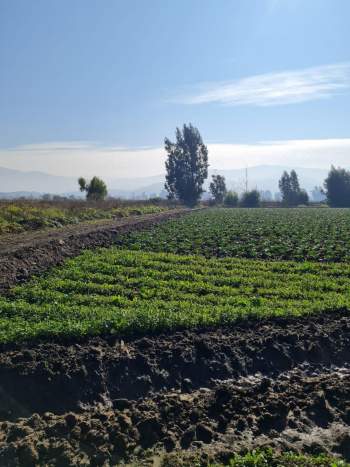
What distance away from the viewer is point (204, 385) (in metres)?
7.52

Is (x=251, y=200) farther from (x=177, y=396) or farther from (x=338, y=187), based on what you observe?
(x=177, y=396)

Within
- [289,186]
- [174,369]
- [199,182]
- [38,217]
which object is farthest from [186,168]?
[174,369]

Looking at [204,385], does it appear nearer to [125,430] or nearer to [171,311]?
[125,430]

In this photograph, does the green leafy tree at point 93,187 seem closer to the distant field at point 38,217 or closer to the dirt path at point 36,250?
the distant field at point 38,217

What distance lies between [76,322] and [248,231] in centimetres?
1844

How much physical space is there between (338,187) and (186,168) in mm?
29771

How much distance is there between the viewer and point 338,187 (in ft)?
291

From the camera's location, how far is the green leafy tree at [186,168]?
3233 inches

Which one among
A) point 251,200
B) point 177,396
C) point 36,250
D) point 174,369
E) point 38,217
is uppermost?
point 251,200

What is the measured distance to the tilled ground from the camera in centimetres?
573

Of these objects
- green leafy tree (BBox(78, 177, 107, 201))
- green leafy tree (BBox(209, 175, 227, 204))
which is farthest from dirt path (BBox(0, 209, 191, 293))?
green leafy tree (BBox(209, 175, 227, 204))

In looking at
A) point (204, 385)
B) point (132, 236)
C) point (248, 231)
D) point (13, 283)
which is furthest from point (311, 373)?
point (248, 231)

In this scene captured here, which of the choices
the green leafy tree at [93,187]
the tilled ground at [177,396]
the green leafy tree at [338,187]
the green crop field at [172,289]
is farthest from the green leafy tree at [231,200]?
the tilled ground at [177,396]

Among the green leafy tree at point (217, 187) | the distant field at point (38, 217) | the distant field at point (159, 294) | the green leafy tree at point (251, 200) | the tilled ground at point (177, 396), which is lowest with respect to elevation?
the tilled ground at point (177, 396)
